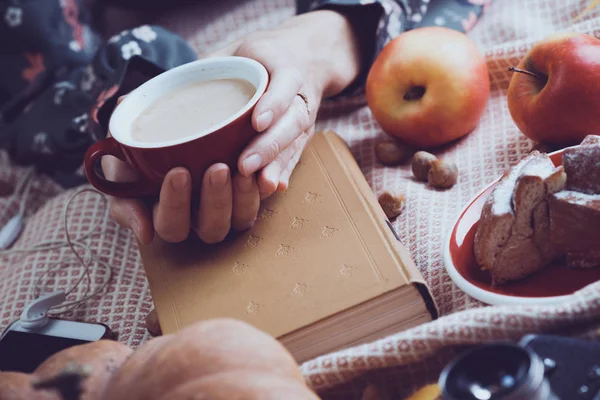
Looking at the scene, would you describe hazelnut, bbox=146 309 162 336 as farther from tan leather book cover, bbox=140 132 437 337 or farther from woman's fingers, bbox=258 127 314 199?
woman's fingers, bbox=258 127 314 199

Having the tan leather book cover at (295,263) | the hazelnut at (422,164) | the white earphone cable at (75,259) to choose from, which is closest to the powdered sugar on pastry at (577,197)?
the tan leather book cover at (295,263)

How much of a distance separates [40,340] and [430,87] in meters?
0.52

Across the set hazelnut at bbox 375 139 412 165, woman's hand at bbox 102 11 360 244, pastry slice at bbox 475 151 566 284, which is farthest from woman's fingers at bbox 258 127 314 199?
pastry slice at bbox 475 151 566 284

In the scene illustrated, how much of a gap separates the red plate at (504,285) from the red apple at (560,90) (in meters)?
0.07

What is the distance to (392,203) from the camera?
0.75 meters

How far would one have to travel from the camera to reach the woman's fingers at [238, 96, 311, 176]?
2.08ft

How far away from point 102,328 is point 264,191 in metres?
0.22

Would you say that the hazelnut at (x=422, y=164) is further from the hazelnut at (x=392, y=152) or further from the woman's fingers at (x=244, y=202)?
the woman's fingers at (x=244, y=202)

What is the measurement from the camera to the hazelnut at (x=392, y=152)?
2.75 feet

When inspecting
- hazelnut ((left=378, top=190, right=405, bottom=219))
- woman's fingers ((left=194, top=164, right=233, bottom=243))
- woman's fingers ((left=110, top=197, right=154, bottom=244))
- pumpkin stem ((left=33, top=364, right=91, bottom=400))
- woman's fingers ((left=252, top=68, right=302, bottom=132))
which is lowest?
hazelnut ((left=378, top=190, right=405, bottom=219))

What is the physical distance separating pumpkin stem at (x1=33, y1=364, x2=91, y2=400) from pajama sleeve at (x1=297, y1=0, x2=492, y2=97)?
0.63 metres

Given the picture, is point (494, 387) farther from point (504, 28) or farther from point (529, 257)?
point (504, 28)

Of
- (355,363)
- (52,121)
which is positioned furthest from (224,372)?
(52,121)

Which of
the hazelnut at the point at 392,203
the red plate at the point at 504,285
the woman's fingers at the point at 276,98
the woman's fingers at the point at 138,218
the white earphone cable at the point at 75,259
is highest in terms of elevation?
the woman's fingers at the point at 276,98
